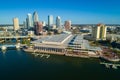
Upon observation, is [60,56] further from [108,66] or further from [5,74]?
[5,74]

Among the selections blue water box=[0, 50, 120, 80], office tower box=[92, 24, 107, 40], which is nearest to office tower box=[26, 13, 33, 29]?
office tower box=[92, 24, 107, 40]

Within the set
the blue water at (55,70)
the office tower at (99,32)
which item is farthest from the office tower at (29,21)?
the blue water at (55,70)

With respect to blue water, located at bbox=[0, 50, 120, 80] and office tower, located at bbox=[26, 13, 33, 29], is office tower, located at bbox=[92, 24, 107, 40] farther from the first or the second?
office tower, located at bbox=[26, 13, 33, 29]

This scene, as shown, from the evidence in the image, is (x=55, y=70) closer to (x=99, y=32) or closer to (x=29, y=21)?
(x=99, y=32)

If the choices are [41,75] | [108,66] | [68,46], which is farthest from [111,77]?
[68,46]

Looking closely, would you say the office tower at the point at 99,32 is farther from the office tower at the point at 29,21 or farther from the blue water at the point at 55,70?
the office tower at the point at 29,21

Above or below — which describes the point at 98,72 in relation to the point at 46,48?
below

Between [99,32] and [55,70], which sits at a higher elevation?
[99,32]

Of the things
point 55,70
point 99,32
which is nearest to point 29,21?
point 99,32
